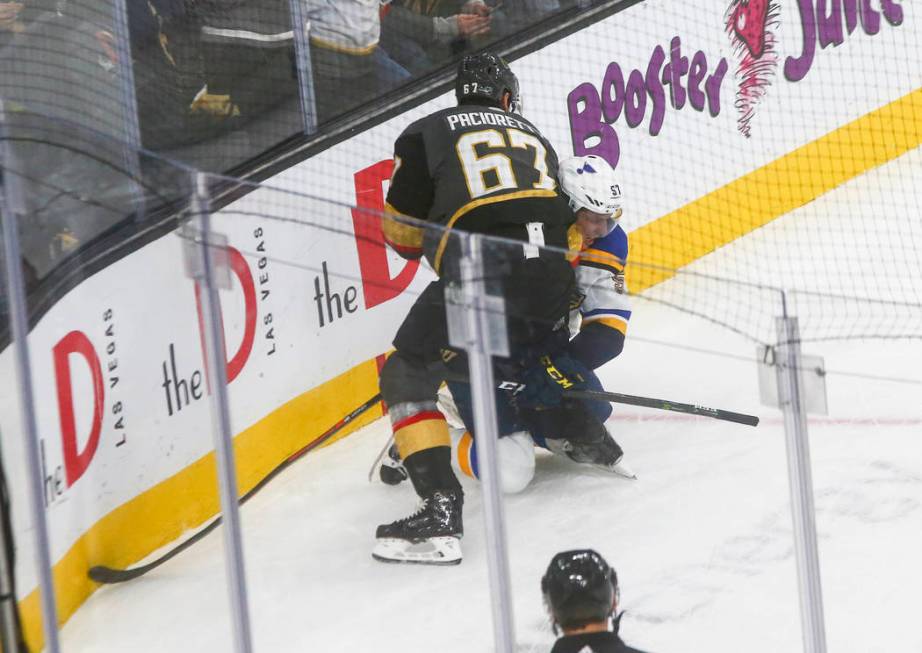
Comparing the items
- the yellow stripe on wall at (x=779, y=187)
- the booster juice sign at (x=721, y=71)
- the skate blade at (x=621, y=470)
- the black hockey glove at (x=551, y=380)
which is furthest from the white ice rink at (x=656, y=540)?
the booster juice sign at (x=721, y=71)

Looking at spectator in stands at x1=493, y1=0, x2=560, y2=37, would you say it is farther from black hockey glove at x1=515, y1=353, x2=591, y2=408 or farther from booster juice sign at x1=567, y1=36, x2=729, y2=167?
black hockey glove at x1=515, y1=353, x2=591, y2=408

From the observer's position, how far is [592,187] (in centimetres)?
388

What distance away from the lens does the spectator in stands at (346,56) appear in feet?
14.6

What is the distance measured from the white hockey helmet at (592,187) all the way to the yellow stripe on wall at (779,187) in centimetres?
129

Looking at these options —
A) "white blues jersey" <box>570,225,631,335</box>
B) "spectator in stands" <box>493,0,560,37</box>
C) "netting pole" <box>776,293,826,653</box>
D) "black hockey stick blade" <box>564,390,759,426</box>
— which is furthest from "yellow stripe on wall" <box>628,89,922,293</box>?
"netting pole" <box>776,293,826,653</box>

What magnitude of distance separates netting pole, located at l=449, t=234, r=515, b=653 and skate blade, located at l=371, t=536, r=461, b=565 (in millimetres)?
1063

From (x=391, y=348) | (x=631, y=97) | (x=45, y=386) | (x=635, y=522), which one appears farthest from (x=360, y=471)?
(x=631, y=97)

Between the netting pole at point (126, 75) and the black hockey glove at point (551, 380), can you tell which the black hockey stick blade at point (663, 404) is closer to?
the black hockey glove at point (551, 380)

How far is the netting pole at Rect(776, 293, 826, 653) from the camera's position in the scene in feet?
8.07

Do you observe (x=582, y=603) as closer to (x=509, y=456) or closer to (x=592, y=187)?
(x=509, y=456)

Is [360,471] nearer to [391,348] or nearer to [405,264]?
[391,348]

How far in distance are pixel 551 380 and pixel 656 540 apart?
0.46 metres

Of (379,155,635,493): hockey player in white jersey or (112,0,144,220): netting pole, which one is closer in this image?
(379,155,635,493): hockey player in white jersey

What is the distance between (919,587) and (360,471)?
A: 134 cm
